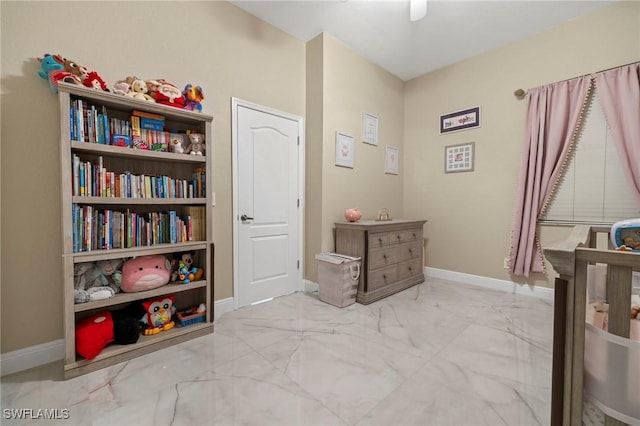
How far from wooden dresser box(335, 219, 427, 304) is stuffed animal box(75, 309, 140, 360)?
1.89 metres

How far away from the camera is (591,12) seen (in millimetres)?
2537

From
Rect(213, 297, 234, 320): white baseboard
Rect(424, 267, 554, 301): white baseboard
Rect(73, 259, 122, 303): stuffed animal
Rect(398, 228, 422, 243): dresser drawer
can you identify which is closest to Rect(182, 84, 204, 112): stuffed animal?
Rect(73, 259, 122, 303): stuffed animal

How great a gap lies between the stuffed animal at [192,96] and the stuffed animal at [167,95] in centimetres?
6

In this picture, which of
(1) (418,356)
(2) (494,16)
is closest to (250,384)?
(1) (418,356)

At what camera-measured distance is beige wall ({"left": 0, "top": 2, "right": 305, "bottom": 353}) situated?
159 centimetres

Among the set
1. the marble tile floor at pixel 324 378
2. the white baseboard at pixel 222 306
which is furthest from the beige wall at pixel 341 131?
the marble tile floor at pixel 324 378

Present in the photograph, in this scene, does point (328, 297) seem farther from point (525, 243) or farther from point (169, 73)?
point (169, 73)

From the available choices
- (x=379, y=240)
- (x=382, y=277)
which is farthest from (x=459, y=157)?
(x=382, y=277)

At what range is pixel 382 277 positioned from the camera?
287 cm

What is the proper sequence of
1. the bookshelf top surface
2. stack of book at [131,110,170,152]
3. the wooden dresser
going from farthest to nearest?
the wooden dresser < stack of book at [131,110,170,152] < the bookshelf top surface

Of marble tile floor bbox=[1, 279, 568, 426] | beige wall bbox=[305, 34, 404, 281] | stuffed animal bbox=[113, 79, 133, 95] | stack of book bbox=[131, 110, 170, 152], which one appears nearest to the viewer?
marble tile floor bbox=[1, 279, 568, 426]

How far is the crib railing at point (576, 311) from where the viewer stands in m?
0.80

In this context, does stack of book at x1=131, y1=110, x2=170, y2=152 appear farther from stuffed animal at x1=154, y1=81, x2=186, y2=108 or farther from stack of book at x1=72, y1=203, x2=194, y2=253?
stack of book at x1=72, y1=203, x2=194, y2=253

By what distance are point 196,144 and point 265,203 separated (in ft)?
2.99
